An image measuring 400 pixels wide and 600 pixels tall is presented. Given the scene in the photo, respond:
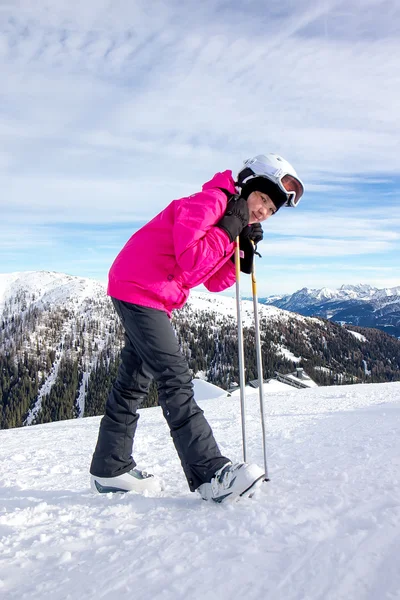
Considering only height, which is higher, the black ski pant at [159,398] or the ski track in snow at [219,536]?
the black ski pant at [159,398]

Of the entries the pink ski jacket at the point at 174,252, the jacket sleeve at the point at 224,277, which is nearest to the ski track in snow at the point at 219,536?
the pink ski jacket at the point at 174,252

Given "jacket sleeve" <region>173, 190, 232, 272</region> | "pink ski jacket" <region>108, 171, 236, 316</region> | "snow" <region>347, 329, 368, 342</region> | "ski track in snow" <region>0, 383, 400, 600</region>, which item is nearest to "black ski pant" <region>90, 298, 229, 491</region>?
"pink ski jacket" <region>108, 171, 236, 316</region>

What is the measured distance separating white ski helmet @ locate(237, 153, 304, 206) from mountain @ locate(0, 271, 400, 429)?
96.5 metres

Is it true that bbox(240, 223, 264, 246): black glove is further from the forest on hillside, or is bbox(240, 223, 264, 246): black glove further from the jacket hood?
the forest on hillside

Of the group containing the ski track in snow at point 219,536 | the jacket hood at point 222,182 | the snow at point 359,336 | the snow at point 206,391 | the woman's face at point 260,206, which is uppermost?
the snow at point 359,336

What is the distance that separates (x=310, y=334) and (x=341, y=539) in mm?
184013

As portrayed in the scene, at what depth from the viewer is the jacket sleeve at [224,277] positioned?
12.3ft

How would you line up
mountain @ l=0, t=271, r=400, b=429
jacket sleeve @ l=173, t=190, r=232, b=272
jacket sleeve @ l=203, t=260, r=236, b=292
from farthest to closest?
mountain @ l=0, t=271, r=400, b=429
jacket sleeve @ l=203, t=260, r=236, b=292
jacket sleeve @ l=173, t=190, r=232, b=272

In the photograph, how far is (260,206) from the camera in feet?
11.3

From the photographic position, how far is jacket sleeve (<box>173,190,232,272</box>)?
2.92 meters

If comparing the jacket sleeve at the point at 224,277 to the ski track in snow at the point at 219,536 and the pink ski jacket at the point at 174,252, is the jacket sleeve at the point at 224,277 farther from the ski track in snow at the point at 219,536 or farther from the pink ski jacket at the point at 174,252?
the ski track in snow at the point at 219,536

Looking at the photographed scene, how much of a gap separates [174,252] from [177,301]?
0.40m

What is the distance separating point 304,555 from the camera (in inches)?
76.7

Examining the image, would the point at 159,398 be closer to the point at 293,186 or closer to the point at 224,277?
the point at 224,277
